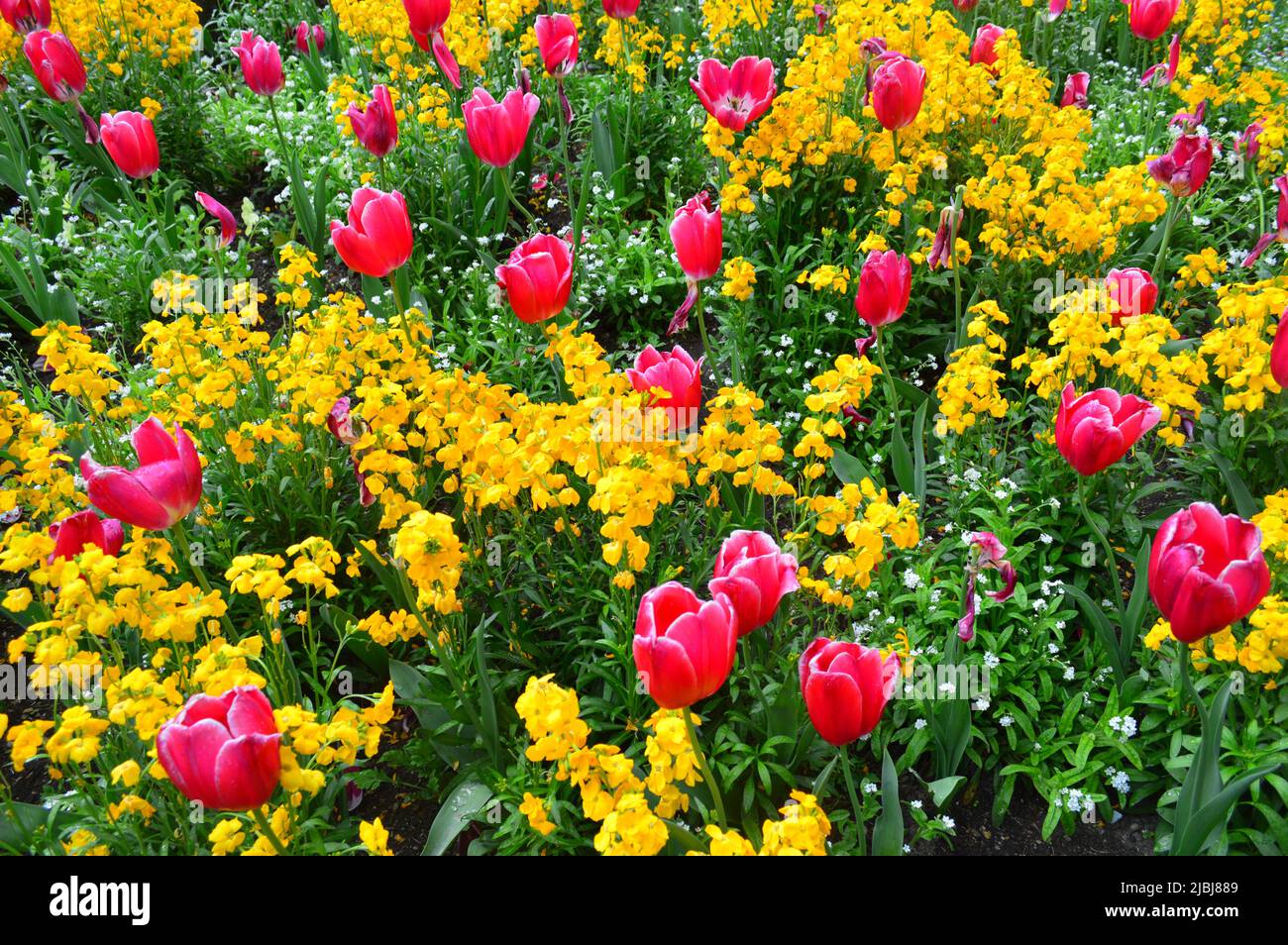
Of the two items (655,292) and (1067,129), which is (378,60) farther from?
(1067,129)

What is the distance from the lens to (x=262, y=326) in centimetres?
462

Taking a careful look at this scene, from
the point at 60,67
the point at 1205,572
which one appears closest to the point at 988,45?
the point at 1205,572

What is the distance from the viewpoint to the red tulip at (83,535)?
244 cm

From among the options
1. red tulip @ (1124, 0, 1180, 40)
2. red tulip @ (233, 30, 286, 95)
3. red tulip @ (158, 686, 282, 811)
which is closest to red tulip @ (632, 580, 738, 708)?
red tulip @ (158, 686, 282, 811)

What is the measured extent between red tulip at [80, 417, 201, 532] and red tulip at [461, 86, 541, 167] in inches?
66.2

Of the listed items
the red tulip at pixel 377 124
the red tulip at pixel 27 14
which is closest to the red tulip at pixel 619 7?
the red tulip at pixel 377 124

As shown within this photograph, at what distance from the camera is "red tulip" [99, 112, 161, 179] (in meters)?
3.84

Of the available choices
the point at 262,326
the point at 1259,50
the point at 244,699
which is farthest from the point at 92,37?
the point at 1259,50

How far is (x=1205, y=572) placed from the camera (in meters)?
1.98

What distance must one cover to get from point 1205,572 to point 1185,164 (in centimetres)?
184

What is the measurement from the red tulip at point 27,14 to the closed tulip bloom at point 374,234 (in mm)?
2643

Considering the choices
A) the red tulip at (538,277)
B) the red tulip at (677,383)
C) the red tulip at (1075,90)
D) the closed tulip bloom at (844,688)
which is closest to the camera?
the closed tulip bloom at (844,688)

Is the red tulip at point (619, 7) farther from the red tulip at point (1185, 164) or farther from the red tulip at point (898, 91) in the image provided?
the red tulip at point (1185, 164)

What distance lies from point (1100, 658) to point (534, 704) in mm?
1684
